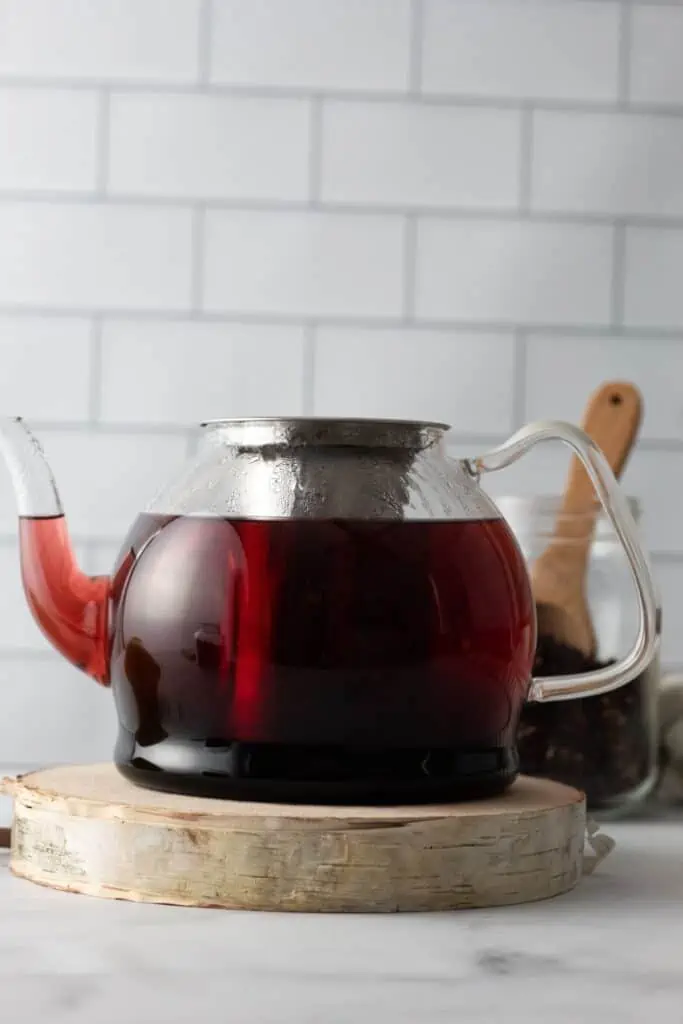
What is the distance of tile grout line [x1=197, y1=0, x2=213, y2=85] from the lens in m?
1.33

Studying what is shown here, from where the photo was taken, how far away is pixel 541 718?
2.97 feet

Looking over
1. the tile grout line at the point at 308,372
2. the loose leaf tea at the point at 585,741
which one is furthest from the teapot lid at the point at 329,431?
the tile grout line at the point at 308,372

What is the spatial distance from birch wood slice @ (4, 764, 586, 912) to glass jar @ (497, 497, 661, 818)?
22 centimetres

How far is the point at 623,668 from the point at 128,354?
2.40ft

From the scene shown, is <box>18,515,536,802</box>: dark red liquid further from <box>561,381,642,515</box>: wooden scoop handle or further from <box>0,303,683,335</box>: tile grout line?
<box>0,303,683,335</box>: tile grout line

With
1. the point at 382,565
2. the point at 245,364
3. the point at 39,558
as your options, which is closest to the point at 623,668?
the point at 382,565

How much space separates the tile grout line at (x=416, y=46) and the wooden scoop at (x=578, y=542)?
49 centimetres

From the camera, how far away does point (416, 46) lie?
134 cm

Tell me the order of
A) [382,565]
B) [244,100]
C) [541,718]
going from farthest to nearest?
[244,100] < [541,718] < [382,565]

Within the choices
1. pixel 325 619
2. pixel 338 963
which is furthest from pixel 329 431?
pixel 338 963

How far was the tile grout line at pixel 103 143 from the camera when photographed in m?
1.34

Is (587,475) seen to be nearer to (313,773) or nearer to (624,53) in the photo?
(313,773)

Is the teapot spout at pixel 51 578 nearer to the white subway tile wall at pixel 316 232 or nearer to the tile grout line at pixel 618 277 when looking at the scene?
the white subway tile wall at pixel 316 232

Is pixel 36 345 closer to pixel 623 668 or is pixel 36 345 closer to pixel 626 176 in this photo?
pixel 626 176
